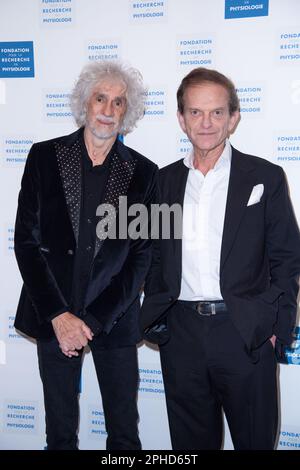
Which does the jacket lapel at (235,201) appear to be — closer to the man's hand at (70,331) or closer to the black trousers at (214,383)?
the black trousers at (214,383)

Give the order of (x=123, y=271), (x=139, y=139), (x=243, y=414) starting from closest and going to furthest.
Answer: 1. (x=243, y=414)
2. (x=123, y=271)
3. (x=139, y=139)

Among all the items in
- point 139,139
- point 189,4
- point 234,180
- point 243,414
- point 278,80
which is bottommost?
point 243,414

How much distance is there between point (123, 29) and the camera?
2680 millimetres

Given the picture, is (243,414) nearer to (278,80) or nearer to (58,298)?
(58,298)

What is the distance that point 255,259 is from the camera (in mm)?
1973

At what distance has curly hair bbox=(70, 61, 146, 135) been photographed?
7.22 ft

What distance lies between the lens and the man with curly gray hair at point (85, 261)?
204 cm

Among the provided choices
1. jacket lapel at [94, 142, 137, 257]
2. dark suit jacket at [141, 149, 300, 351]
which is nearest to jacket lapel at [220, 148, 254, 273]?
dark suit jacket at [141, 149, 300, 351]

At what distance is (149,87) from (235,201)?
1.05 meters

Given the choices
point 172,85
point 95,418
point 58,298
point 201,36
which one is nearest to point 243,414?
point 58,298

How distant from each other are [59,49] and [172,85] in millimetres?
691

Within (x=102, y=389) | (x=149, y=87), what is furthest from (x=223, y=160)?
(x=102, y=389)

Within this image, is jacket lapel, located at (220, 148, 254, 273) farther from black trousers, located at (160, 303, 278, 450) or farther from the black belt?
black trousers, located at (160, 303, 278, 450)

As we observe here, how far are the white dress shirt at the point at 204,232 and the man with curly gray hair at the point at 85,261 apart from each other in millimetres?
215
